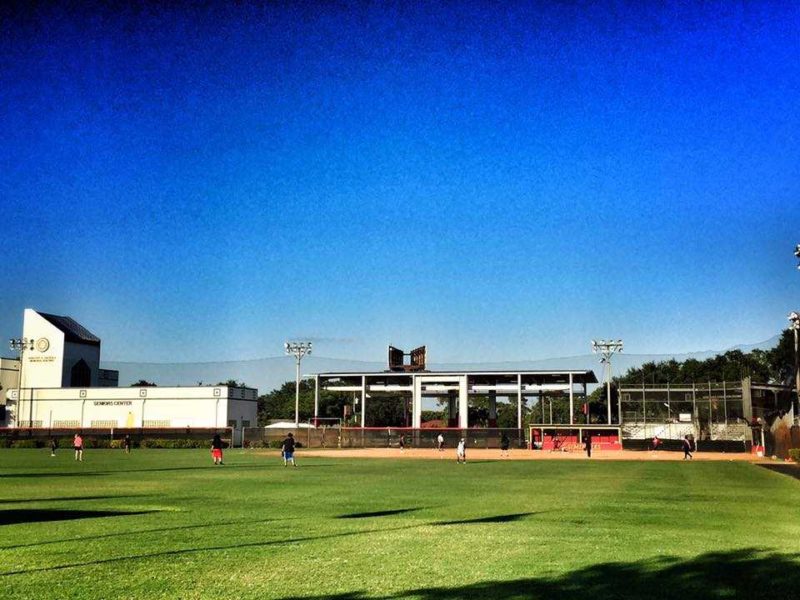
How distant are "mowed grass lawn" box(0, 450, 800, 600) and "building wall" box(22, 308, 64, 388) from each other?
84.3 metres

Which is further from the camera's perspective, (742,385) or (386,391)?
(386,391)

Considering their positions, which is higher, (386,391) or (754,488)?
(386,391)

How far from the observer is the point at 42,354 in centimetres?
10619

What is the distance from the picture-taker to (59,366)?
105375mm

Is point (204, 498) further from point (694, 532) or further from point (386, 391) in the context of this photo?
point (386, 391)

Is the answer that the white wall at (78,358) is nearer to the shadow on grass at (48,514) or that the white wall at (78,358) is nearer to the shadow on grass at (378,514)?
the shadow on grass at (48,514)

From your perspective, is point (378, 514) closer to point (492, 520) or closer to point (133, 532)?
point (492, 520)

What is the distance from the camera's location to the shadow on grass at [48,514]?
56.9ft

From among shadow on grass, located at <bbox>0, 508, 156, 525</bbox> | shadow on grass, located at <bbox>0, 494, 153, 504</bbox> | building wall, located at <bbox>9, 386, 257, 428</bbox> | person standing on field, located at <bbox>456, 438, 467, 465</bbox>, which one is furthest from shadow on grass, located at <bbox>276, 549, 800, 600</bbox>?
building wall, located at <bbox>9, 386, 257, 428</bbox>

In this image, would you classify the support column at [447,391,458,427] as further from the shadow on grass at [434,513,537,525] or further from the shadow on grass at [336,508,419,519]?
the shadow on grass at [434,513,537,525]

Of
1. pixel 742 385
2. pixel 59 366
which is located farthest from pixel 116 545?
pixel 59 366

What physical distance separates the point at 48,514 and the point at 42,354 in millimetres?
95920

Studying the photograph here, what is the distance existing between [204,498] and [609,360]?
6783 centimetres

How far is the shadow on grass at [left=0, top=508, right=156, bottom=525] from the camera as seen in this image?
56.9 feet
